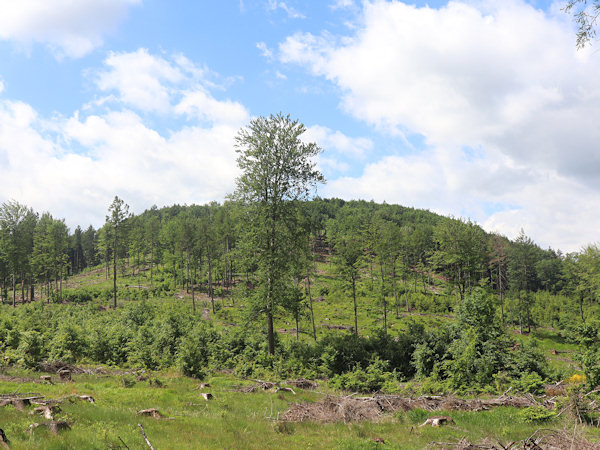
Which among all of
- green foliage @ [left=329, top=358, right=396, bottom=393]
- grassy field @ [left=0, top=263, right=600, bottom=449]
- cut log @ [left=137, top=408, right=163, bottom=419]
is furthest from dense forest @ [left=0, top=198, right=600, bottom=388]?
cut log @ [left=137, top=408, right=163, bottom=419]

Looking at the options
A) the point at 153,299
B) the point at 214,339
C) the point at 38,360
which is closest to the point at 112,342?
the point at 38,360

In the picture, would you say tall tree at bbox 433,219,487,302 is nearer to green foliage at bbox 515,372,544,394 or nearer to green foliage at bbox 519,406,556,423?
green foliage at bbox 515,372,544,394

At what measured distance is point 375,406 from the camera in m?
14.3

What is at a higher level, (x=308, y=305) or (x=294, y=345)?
(x=308, y=305)

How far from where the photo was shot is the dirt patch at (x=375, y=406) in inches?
523

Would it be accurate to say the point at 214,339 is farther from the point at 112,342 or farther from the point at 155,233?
the point at 155,233

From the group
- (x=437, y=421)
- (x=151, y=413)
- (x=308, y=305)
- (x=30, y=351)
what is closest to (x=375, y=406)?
(x=437, y=421)

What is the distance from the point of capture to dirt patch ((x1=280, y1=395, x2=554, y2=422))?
43.5 feet

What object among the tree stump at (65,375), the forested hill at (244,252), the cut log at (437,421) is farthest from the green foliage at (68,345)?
the cut log at (437,421)

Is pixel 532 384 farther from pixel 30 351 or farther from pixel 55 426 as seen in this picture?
pixel 30 351

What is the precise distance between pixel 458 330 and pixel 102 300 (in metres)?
63.1

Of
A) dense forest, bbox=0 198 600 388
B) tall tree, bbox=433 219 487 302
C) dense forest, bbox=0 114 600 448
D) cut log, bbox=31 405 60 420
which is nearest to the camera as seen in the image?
cut log, bbox=31 405 60 420

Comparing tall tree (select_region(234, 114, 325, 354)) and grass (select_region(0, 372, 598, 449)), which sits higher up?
tall tree (select_region(234, 114, 325, 354))

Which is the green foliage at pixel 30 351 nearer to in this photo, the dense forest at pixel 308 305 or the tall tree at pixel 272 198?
the dense forest at pixel 308 305
